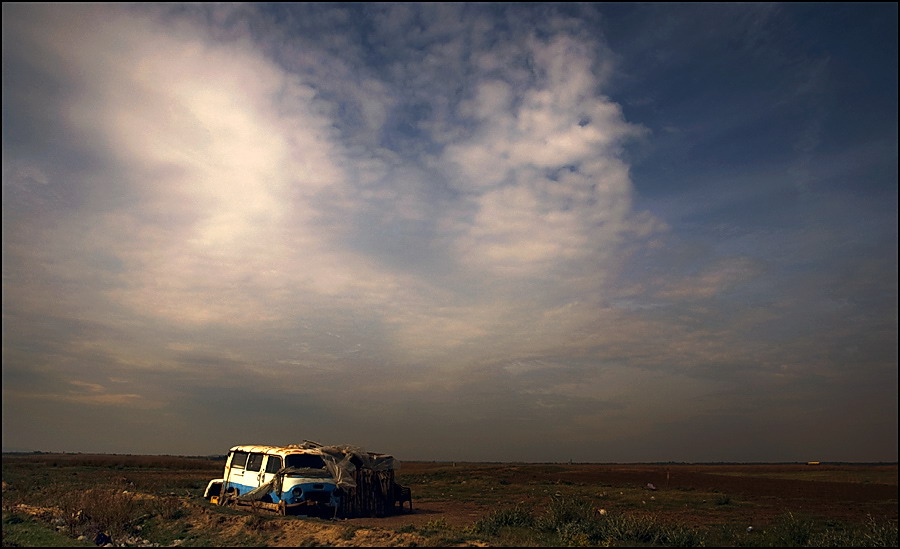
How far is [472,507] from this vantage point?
31.6 metres

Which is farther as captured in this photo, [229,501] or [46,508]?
[46,508]

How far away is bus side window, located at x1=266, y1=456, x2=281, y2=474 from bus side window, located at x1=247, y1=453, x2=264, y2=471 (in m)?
0.62

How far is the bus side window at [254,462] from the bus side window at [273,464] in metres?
0.62

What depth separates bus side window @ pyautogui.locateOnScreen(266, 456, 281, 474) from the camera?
877 inches

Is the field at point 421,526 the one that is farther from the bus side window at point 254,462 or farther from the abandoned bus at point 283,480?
the bus side window at point 254,462

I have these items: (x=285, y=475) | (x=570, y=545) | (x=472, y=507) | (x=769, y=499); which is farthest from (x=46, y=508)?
(x=769, y=499)

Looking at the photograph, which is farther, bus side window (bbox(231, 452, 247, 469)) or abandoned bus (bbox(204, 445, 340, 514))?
bus side window (bbox(231, 452, 247, 469))

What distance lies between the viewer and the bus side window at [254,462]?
23188mm

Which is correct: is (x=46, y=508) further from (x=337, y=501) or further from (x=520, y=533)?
(x=520, y=533)

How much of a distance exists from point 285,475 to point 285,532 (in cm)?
375

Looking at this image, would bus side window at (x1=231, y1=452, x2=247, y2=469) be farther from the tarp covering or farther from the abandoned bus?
the tarp covering

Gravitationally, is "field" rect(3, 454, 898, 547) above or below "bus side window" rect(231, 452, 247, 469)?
below

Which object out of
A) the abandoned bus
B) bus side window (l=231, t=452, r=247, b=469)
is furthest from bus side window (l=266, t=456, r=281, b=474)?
bus side window (l=231, t=452, r=247, b=469)

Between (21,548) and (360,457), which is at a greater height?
(360,457)
